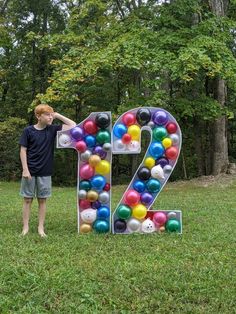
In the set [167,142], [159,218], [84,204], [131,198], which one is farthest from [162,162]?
[84,204]

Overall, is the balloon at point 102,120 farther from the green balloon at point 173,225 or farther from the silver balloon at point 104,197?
the green balloon at point 173,225

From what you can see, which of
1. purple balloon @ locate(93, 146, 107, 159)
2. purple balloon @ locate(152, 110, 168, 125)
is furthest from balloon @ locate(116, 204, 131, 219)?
purple balloon @ locate(152, 110, 168, 125)

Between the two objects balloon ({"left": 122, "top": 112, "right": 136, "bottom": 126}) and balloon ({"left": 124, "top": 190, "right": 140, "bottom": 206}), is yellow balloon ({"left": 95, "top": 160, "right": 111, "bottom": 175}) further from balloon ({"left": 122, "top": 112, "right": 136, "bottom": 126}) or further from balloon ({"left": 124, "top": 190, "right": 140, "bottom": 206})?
balloon ({"left": 122, "top": 112, "right": 136, "bottom": 126})

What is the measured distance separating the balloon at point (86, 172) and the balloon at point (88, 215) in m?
0.47

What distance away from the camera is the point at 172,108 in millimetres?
17281

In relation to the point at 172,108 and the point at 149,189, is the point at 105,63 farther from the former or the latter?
the point at 149,189

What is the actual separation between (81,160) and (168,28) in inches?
427

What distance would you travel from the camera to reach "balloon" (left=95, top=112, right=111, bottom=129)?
6598 mm

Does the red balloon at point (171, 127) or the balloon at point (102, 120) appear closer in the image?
the balloon at point (102, 120)

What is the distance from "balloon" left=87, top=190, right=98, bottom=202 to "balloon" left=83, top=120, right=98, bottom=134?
83 cm

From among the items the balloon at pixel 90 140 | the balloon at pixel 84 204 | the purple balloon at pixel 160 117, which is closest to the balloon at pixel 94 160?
the balloon at pixel 90 140

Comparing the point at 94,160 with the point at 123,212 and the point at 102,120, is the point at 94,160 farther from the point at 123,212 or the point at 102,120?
the point at 123,212

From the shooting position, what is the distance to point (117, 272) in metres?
4.59

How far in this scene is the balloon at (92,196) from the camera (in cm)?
662
